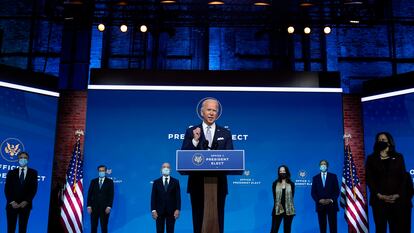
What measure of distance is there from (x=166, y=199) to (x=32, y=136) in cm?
311

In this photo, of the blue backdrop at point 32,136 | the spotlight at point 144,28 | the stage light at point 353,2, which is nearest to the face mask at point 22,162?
the blue backdrop at point 32,136

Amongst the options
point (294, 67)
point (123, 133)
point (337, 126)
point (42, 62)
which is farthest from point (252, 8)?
point (42, 62)

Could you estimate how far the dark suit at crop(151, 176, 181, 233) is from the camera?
26.0 ft

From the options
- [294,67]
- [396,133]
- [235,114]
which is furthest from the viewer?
[294,67]

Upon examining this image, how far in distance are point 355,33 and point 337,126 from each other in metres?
2.92

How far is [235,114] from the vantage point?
9.62 meters

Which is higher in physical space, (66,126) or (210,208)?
(66,126)

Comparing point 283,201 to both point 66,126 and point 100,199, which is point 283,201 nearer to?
point 100,199

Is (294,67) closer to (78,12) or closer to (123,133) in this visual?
(123,133)

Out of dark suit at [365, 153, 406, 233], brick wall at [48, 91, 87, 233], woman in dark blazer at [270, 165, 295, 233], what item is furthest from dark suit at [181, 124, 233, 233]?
brick wall at [48, 91, 87, 233]

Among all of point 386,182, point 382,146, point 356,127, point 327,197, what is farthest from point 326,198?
point 382,146

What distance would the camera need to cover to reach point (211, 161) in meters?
4.32

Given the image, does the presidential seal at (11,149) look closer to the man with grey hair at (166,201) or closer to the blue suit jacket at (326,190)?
the man with grey hair at (166,201)

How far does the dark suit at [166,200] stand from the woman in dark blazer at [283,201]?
201cm
